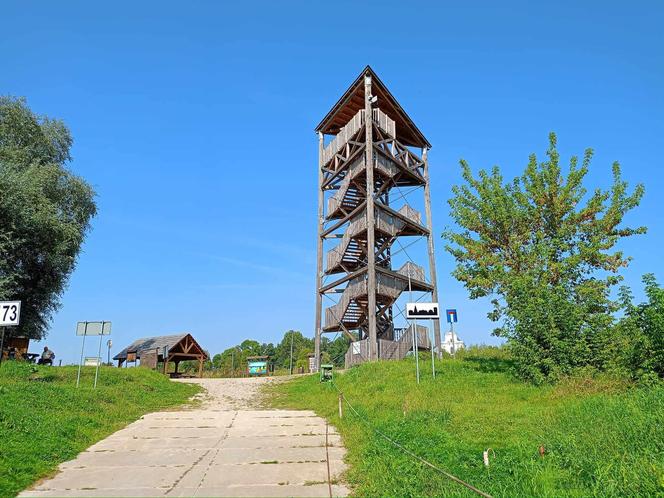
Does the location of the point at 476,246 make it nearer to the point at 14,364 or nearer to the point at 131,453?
the point at 131,453

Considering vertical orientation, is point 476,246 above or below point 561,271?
above

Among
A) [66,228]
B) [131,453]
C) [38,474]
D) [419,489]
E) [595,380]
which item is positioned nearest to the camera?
[419,489]

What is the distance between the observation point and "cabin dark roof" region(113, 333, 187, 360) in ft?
110

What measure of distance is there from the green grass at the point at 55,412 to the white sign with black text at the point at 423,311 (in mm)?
8678

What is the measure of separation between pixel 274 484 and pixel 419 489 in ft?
6.92

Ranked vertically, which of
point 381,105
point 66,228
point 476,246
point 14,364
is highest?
point 381,105

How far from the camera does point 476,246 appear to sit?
1855 centimetres

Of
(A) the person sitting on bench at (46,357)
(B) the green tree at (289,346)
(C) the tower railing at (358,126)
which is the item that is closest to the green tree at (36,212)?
(A) the person sitting on bench at (46,357)

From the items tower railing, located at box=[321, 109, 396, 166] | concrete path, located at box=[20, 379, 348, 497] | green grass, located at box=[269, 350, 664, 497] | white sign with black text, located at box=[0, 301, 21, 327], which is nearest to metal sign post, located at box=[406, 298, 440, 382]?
green grass, located at box=[269, 350, 664, 497]

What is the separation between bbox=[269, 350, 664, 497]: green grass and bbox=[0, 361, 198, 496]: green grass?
5.00 metres

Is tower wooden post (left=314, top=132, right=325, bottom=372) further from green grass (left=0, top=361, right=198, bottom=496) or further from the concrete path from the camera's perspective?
the concrete path

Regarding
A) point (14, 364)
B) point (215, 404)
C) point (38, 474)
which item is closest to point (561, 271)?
point (215, 404)

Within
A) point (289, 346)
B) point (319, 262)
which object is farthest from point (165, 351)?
point (289, 346)

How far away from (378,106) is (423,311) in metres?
18.7
